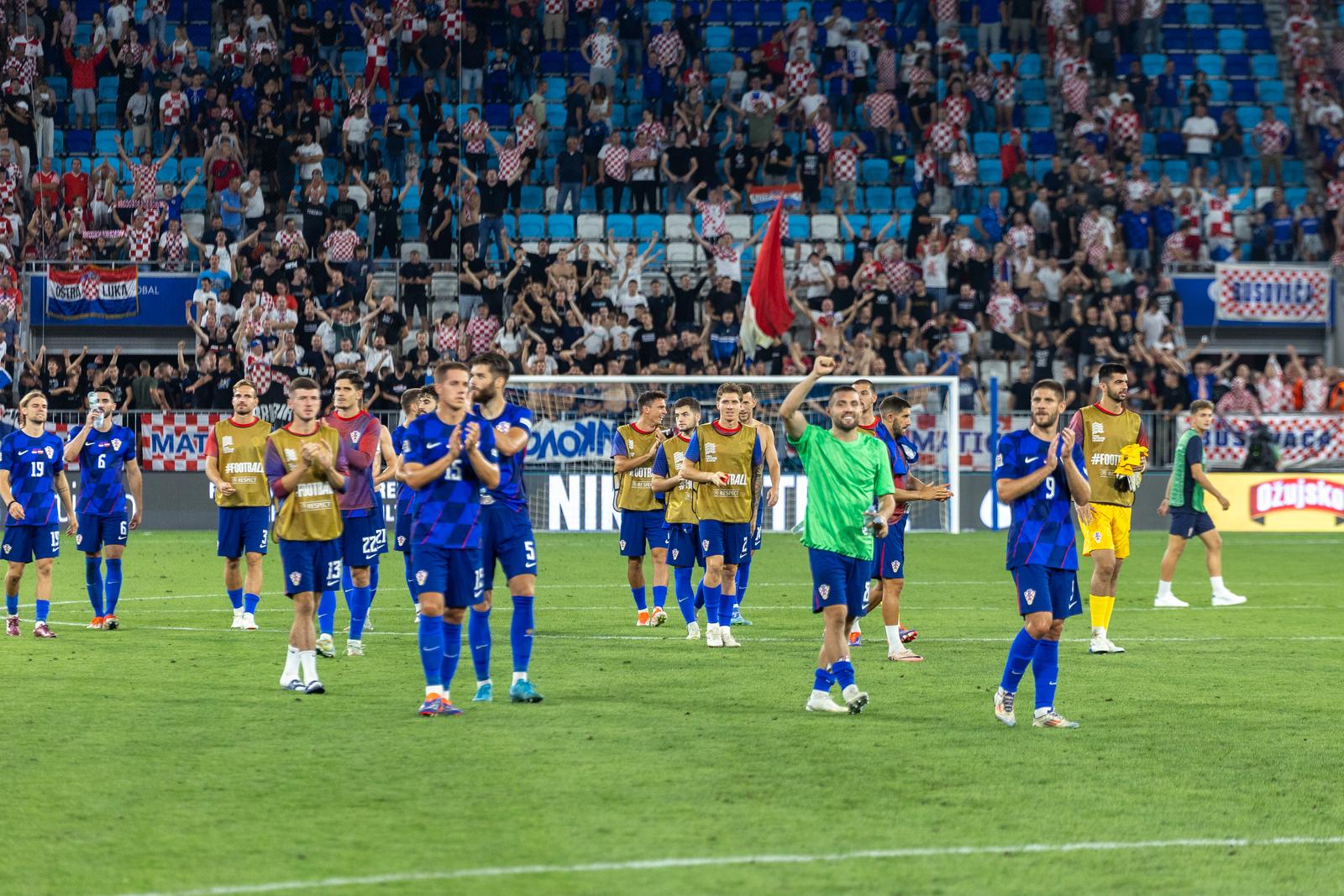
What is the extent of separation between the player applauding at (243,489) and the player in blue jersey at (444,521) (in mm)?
5423

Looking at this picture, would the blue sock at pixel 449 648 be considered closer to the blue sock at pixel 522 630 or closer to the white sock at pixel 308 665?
the blue sock at pixel 522 630

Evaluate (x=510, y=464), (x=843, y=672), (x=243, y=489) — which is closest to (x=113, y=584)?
(x=243, y=489)

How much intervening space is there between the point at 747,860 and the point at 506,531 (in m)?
4.17

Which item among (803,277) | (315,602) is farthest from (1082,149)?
(315,602)

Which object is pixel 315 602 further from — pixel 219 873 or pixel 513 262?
pixel 513 262

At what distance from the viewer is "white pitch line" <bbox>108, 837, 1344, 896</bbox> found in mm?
6367

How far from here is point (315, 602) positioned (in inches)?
450

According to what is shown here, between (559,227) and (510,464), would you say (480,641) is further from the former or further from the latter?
(559,227)

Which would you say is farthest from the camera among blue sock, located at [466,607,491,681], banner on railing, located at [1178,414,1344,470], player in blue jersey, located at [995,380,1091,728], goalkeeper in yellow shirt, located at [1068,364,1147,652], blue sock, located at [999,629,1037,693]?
banner on railing, located at [1178,414,1344,470]

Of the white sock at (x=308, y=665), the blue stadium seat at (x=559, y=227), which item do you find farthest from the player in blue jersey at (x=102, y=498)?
the blue stadium seat at (x=559, y=227)

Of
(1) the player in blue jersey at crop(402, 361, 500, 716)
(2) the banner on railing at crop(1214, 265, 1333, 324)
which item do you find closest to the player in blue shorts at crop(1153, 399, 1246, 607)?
(1) the player in blue jersey at crop(402, 361, 500, 716)

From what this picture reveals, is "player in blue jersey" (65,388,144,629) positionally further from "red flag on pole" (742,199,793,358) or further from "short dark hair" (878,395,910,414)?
"red flag on pole" (742,199,793,358)

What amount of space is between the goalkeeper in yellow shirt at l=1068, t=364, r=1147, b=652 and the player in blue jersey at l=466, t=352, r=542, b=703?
5.46m

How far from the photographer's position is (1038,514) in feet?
32.6
